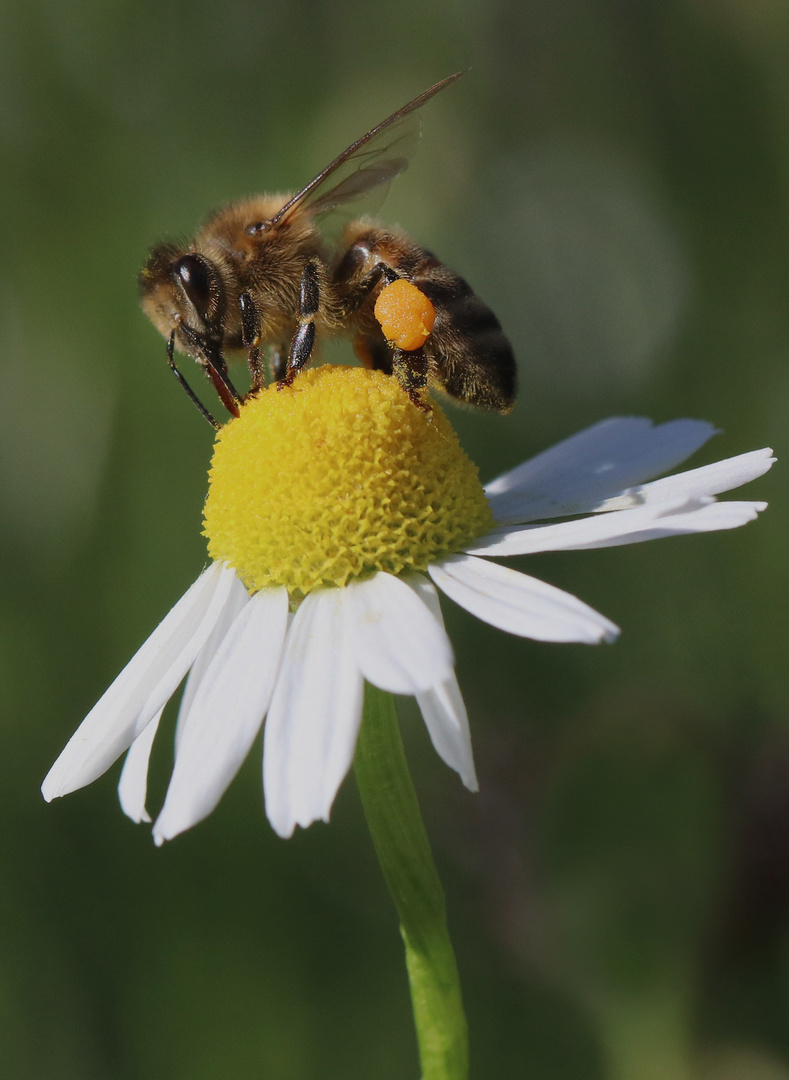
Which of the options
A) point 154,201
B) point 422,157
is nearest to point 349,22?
point 422,157

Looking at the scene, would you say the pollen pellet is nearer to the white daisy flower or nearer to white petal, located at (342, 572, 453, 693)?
the white daisy flower

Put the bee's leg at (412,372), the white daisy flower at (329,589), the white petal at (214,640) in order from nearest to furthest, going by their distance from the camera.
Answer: the white daisy flower at (329,589) < the white petal at (214,640) < the bee's leg at (412,372)

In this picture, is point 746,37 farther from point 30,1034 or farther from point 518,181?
point 30,1034

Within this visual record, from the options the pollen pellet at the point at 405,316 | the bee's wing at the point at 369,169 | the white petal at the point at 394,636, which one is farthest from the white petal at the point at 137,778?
the bee's wing at the point at 369,169

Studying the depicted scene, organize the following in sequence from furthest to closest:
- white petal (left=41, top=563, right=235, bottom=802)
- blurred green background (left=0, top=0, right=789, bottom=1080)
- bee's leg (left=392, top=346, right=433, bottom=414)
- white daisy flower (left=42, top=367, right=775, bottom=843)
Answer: blurred green background (left=0, top=0, right=789, bottom=1080)
bee's leg (left=392, top=346, right=433, bottom=414)
white petal (left=41, top=563, right=235, bottom=802)
white daisy flower (left=42, top=367, right=775, bottom=843)

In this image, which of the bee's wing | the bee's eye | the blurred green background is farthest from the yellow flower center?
the blurred green background

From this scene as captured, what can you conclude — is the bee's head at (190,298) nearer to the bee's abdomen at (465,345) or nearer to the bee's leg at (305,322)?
the bee's leg at (305,322)

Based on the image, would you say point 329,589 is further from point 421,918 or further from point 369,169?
point 369,169
